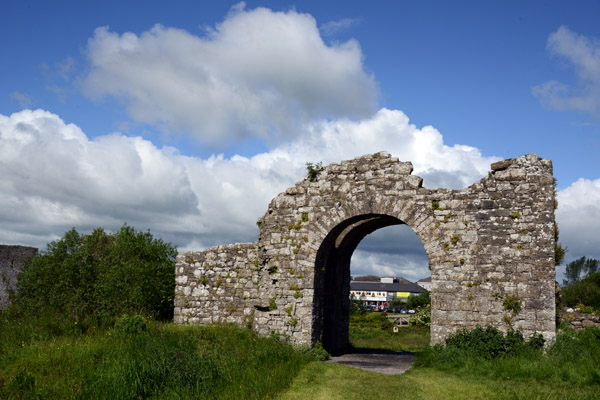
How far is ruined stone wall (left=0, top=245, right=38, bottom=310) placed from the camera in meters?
22.4

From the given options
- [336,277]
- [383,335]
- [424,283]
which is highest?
[336,277]

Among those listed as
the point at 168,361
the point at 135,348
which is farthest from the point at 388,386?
the point at 135,348

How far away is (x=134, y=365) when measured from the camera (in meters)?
9.66

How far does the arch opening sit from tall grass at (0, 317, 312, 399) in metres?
2.52

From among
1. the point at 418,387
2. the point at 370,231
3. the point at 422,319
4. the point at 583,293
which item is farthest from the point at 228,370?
the point at 583,293

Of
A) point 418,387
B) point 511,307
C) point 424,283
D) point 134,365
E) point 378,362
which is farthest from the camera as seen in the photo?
point 424,283

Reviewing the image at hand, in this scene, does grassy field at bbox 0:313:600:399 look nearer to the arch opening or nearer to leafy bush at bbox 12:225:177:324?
the arch opening

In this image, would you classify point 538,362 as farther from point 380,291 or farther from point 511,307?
point 380,291

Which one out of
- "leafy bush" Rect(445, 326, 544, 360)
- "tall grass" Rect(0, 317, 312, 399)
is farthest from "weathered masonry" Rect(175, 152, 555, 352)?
"tall grass" Rect(0, 317, 312, 399)

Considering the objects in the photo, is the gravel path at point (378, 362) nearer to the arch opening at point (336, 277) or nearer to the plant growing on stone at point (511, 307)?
the arch opening at point (336, 277)

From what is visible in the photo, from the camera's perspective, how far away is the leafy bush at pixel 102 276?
18.5m

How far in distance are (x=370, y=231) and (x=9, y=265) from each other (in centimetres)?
1692

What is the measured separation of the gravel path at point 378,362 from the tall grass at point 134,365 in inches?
66.1

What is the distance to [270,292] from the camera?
14.4 m
